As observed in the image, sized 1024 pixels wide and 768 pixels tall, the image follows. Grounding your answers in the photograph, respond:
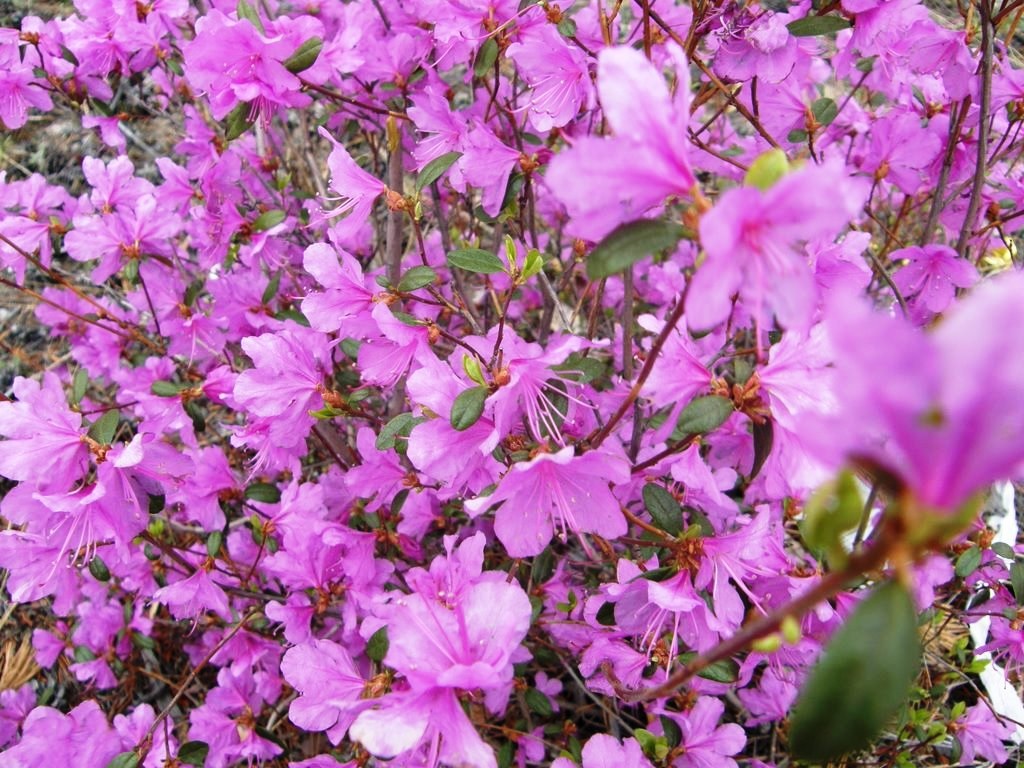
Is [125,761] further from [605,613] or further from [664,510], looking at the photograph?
[664,510]

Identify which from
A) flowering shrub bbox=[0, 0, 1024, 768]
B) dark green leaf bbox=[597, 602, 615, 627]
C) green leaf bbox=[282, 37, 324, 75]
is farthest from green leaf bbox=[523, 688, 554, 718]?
green leaf bbox=[282, 37, 324, 75]

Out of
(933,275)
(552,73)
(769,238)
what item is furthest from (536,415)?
(933,275)

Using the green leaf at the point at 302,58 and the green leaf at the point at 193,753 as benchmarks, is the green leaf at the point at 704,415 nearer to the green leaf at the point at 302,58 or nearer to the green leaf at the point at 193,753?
the green leaf at the point at 302,58

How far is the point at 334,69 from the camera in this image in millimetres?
1962

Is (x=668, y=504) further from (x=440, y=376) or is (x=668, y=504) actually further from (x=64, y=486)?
(x=64, y=486)

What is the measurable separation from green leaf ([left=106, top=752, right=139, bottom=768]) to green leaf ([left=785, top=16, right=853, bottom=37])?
2075 mm

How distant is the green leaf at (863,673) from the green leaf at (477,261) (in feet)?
3.43

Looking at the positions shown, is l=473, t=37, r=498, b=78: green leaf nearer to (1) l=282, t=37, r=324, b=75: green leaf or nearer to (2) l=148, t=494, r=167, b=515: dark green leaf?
(1) l=282, t=37, r=324, b=75: green leaf

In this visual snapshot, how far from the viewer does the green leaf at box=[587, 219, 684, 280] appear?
929mm

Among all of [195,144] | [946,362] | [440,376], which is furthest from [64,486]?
[946,362]

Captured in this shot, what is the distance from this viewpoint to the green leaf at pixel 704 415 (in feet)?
4.01

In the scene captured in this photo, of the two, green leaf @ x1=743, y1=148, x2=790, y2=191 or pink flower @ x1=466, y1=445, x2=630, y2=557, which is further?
pink flower @ x1=466, y1=445, x2=630, y2=557

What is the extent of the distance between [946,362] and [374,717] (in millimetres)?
869

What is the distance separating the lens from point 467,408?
4.19ft
